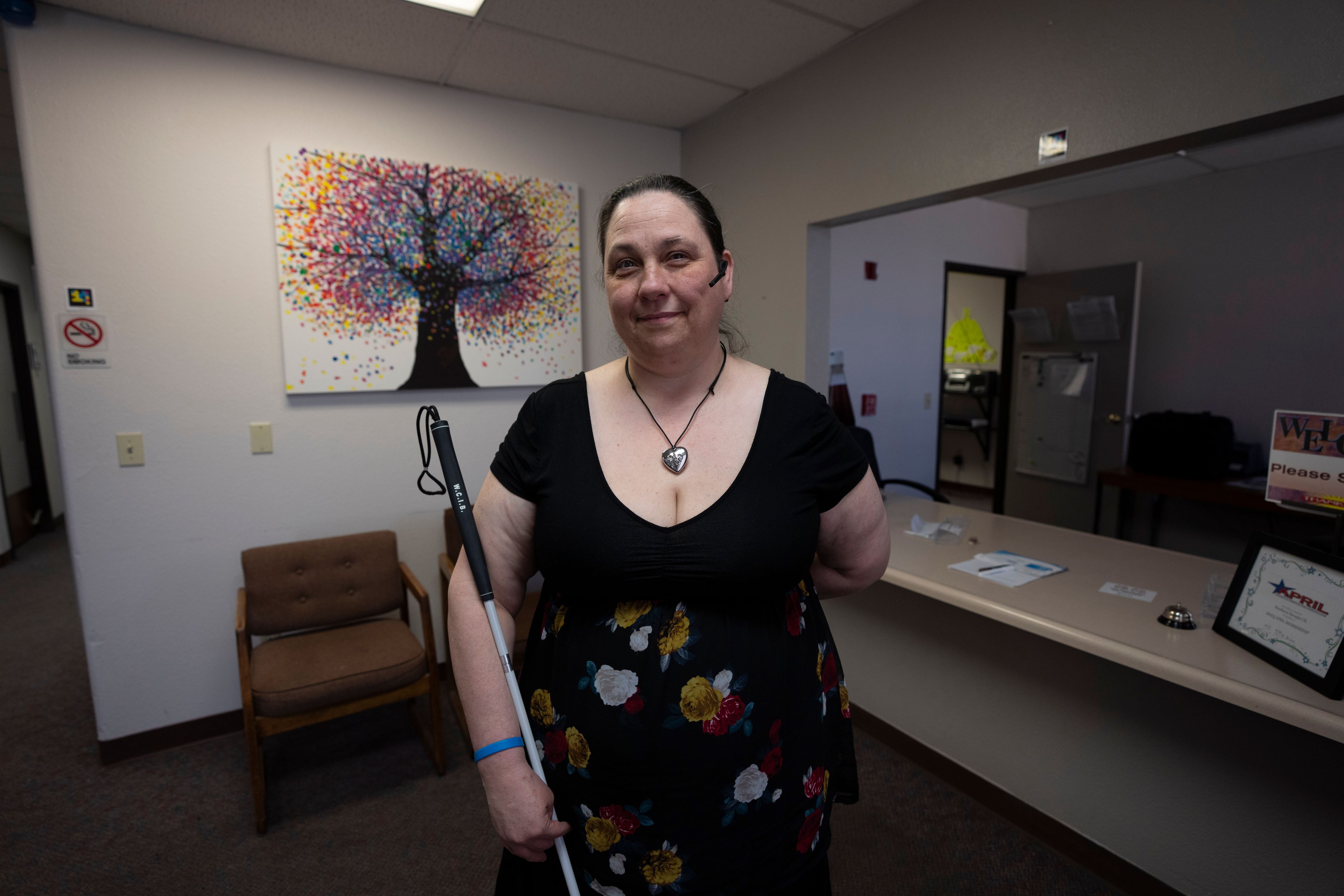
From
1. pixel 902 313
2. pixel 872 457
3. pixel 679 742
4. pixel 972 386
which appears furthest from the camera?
pixel 972 386

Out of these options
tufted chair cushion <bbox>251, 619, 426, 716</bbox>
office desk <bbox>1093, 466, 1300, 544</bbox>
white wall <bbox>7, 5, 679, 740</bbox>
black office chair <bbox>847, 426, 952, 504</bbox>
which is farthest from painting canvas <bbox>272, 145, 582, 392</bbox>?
office desk <bbox>1093, 466, 1300, 544</bbox>

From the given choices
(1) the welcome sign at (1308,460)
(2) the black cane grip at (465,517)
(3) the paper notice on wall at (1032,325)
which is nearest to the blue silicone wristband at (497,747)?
(2) the black cane grip at (465,517)

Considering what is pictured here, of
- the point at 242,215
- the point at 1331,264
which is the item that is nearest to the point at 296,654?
the point at 242,215

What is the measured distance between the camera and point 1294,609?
147cm

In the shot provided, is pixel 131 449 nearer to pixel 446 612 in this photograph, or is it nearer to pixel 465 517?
pixel 446 612

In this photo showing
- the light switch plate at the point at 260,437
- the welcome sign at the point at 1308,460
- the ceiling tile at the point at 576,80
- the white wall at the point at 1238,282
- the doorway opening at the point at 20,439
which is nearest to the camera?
the welcome sign at the point at 1308,460

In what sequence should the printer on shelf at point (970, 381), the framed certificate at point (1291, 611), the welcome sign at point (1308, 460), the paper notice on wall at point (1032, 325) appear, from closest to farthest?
1. the framed certificate at point (1291, 611)
2. the welcome sign at point (1308, 460)
3. the paper notice on wall at point (1032, 325)
4. the printer on shelf at point (970, 381)

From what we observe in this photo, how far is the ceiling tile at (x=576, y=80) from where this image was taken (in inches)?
97.0

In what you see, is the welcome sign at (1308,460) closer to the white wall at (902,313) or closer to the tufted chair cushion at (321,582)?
the white wall at (902,313)

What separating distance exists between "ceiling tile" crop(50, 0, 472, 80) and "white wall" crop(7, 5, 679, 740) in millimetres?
85

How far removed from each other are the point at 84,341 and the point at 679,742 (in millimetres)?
2531

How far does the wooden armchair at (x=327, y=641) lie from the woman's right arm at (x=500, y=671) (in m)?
1.43

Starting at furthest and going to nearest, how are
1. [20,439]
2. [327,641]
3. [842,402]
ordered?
[20,439], [842,402], [327,641]

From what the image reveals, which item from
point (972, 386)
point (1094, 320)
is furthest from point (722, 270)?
point (972, 386)
